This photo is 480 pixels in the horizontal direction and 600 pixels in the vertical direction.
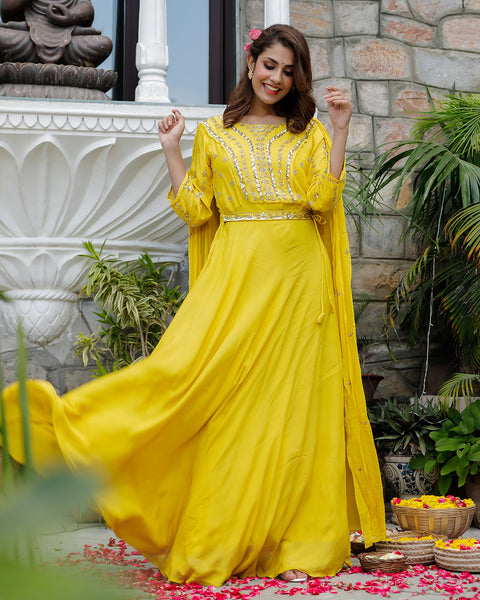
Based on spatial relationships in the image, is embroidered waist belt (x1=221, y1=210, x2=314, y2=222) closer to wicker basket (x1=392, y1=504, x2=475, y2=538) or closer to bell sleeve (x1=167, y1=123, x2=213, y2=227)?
bell sleeve (x1=167, y1=123, x2=213, y2=227)

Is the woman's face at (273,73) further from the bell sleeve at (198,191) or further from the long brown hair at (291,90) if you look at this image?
the bell sleeve at (198,191)

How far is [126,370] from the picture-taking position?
2195mm

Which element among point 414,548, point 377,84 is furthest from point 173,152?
point 377,84

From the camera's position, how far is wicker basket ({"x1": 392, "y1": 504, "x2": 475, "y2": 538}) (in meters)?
2.68

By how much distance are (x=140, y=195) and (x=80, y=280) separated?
411 mm

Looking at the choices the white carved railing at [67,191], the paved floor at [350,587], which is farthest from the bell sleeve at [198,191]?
the paved floor at [350,587]

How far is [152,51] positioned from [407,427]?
6.05 feet

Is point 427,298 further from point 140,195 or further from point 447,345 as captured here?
point 140,195

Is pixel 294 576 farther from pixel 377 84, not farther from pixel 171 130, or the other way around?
pixel 377 84

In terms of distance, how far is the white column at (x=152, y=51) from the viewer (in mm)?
3203

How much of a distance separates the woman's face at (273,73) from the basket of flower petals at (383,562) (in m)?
1.37

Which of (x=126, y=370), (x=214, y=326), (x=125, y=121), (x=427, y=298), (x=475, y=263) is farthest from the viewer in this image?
(x=427, y=298)

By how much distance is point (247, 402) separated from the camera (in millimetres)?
2301

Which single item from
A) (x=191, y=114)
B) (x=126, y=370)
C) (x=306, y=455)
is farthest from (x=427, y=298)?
(x=126, y=370)
